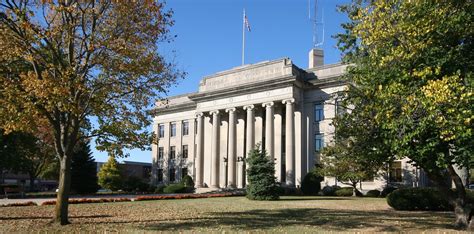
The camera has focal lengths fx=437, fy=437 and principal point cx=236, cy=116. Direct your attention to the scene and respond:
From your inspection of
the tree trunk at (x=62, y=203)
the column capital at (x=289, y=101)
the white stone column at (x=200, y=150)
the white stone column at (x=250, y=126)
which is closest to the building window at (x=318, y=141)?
the column capital at (x=289, y=101)

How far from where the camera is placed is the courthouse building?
4816 centimetres

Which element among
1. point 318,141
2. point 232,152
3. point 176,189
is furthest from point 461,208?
point 176,189

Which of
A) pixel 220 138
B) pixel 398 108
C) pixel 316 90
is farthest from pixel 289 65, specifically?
pixel 398 108

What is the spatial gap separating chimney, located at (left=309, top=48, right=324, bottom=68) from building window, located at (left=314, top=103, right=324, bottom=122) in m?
7.25

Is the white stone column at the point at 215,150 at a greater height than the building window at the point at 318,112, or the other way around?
the building window at the point at 318,112

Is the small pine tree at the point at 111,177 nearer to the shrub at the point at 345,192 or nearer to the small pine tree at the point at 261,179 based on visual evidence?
the shrub at the point at 345,192

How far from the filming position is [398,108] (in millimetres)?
13203

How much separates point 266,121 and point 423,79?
37.4 meters

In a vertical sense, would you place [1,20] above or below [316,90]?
below

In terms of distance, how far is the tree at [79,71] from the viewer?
13977 millimetres

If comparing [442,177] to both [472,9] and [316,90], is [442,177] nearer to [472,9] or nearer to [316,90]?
[472,9]

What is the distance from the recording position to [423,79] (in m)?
12.6

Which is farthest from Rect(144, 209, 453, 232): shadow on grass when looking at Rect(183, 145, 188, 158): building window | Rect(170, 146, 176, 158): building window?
Rect(170, 146, 176, 158): building window

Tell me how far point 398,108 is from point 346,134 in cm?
345
